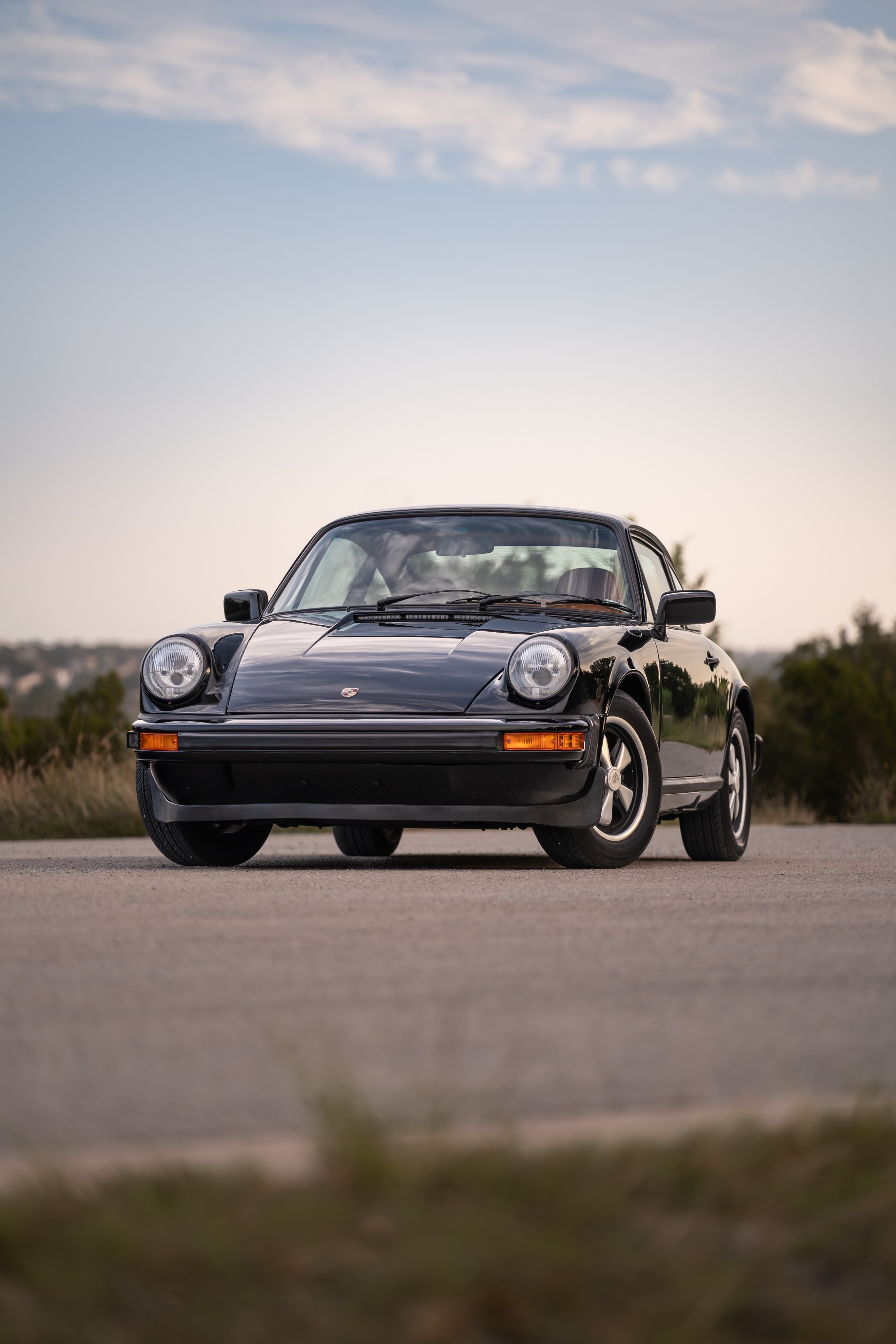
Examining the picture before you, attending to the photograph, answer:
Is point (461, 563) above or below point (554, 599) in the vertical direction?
above

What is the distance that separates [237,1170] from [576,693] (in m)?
5.10

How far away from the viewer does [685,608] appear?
8672 millimetres

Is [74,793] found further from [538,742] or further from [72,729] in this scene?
[538,742]

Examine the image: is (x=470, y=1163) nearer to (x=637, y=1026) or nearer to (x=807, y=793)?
(x=637, y=1026)

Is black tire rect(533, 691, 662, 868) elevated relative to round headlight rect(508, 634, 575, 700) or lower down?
lower down

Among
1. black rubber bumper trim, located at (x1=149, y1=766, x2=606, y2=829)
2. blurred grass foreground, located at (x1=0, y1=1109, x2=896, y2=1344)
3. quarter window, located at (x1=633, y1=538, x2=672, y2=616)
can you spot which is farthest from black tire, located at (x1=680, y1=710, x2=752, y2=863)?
blurred grass foreground, located at (x1=0, y1=1109, x2=896, y2=1344)

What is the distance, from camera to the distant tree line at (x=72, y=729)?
52.2 ft

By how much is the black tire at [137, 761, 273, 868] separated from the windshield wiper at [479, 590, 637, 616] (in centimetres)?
148

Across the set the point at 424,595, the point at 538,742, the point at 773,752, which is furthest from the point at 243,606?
the point at 773,752

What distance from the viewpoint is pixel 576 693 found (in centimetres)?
721

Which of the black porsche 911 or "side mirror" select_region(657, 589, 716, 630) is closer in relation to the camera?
the black porsche 911

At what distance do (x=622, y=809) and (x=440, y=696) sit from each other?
3.44ft

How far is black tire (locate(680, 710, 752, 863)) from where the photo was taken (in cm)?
947

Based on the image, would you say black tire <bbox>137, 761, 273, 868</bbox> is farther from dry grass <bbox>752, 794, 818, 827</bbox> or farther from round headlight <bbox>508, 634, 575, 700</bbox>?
dry grass <bbox>752, 794, 818, 827</bbox>
